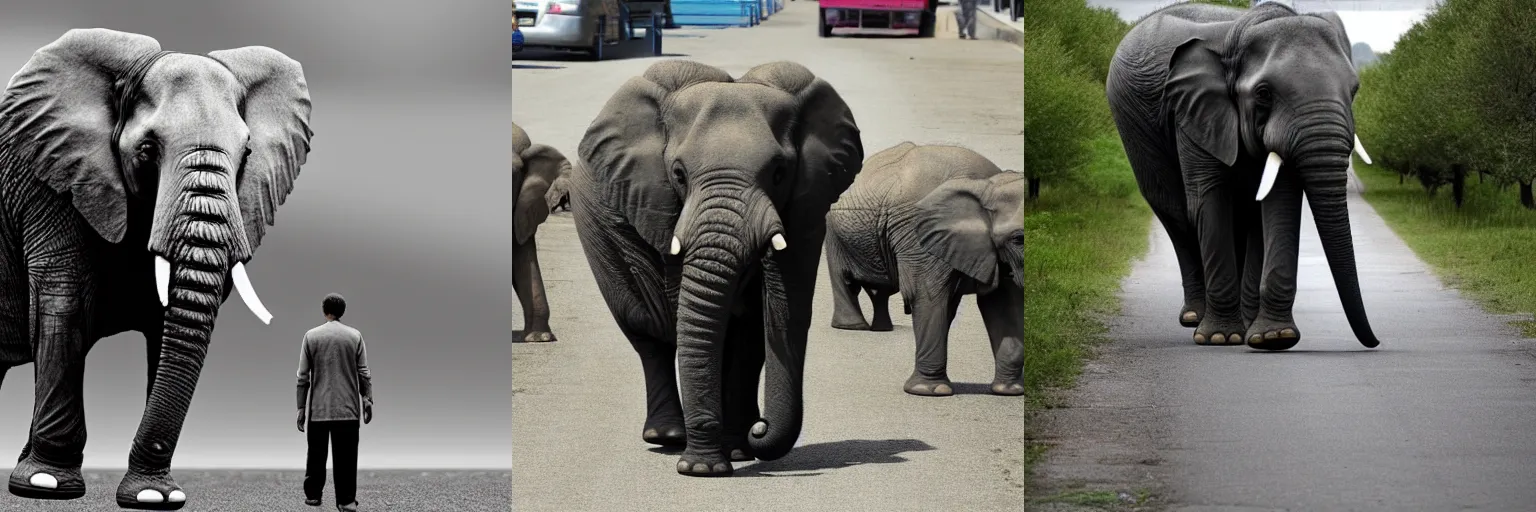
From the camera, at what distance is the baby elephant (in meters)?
8.45

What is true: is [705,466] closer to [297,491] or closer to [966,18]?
[966,18]

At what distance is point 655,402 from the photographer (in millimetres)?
8422

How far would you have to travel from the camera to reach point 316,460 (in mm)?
9648

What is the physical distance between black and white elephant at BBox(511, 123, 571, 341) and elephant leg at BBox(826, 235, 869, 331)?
3.46ft

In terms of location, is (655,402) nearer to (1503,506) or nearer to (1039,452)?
(1039,452)

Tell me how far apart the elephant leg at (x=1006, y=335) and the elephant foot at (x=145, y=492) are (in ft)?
11.6

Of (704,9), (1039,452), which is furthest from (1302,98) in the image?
(704,9)

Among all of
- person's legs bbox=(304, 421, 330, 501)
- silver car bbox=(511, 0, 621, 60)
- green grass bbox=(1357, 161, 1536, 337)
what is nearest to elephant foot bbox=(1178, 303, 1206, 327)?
green grass bbox=(1357, 161, 1536, 337)

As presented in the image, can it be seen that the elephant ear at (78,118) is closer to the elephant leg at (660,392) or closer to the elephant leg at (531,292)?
the elephant leg at (531,292)

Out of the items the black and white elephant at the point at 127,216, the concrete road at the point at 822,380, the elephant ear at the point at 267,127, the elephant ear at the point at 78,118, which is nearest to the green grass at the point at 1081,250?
the concrete road at the point at 822,380

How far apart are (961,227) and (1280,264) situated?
2207mm

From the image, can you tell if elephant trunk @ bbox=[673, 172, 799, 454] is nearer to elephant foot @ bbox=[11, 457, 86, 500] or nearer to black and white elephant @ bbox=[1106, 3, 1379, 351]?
elephant foot @ bbox=[11, 457, 86, 500]

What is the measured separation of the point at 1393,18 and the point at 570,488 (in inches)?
209

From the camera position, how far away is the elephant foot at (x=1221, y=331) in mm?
10727
